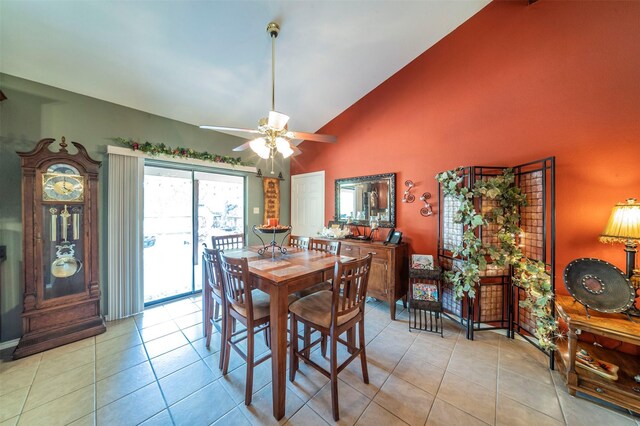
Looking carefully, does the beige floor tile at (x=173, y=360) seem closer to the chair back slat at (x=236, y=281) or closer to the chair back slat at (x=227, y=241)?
the chair back slat at (x=236, y=281)

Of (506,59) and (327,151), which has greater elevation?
(506,59)

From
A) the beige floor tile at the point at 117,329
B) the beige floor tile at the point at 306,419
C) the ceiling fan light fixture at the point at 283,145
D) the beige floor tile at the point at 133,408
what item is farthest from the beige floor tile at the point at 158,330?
the ceiling fan light fixture at the point at 283,145

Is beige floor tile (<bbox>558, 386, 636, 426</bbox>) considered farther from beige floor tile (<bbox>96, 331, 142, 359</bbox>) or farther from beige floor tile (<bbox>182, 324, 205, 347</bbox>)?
beige floor tile (<bbox>96, 331, 142, 359</bbox>)

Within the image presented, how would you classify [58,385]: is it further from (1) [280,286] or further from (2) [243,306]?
(1) [280,286]

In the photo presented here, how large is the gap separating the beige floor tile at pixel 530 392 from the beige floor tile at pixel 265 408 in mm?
1606

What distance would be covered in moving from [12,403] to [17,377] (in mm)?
380

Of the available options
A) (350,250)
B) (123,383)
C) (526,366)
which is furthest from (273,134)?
(526,366)

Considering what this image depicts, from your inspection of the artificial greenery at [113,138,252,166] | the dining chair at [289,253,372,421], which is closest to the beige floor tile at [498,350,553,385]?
the dining chair at [289,253,372,421]

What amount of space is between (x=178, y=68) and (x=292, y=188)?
2.75 metres

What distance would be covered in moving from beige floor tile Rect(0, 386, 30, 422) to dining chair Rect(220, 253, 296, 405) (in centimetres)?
135

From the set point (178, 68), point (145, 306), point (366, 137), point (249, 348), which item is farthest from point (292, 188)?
point (249, 348)

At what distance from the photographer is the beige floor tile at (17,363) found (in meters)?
1.93

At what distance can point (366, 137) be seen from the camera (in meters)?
3.67

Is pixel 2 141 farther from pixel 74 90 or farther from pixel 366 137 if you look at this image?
pixel 366 137
